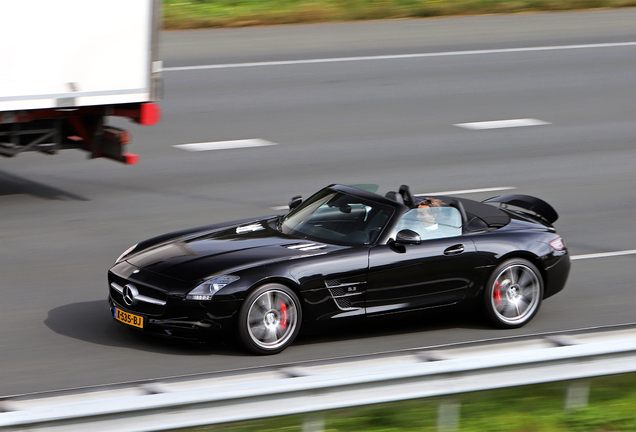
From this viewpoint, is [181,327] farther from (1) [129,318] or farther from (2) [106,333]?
(2) [106,333]

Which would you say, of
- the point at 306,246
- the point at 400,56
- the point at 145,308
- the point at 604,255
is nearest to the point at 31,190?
the point at 145,308

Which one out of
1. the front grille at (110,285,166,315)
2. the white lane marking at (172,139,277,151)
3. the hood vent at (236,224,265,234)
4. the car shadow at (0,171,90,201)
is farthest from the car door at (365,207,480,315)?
the white lane marking at (172,139,277,151)

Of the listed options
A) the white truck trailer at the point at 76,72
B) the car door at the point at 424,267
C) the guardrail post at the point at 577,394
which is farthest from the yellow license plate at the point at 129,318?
the white truck trailer at the point at 76,72

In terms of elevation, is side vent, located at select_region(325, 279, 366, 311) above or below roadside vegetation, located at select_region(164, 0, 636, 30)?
below

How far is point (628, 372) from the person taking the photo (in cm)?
625

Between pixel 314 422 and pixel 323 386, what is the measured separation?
0.73 ft

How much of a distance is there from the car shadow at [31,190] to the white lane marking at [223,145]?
267cm

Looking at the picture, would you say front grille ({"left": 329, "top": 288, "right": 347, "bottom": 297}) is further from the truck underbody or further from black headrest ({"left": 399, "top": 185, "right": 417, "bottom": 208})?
the truck underbody

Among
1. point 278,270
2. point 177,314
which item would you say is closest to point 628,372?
point 278,270

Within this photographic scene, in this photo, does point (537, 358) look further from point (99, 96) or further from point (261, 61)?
point (261, 61)

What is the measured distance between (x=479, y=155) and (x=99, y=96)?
6.00 metres

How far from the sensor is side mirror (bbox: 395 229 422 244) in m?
8.36

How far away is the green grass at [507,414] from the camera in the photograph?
557 cm

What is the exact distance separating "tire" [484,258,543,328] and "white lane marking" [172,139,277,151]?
7.63 m
